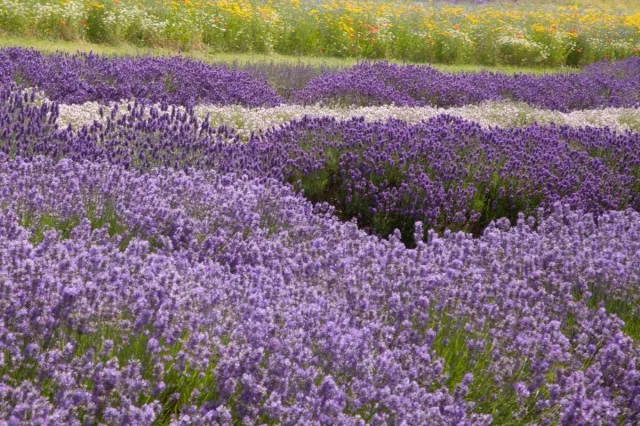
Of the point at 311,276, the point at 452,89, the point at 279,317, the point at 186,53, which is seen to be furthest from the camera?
the point at 186,53

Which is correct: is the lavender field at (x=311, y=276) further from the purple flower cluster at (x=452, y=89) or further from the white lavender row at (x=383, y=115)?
the purple flower cluster at (x=452, y=89)

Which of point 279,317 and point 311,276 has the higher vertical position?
point 279,317

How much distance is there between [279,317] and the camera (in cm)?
291

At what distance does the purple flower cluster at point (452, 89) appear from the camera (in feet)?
33.4

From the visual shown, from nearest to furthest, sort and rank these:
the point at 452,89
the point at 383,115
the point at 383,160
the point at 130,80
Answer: the point at 383,160
the point at 383,115
the point at 130,80
the point at 452,89

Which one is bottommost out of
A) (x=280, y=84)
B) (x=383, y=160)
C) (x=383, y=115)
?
(x=280, y=84)

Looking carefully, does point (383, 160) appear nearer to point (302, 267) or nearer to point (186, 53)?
point (302, 267)

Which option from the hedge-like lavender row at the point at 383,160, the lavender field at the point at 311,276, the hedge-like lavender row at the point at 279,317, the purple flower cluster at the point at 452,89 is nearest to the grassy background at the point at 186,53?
the purple flower cluster at the point at 452,89

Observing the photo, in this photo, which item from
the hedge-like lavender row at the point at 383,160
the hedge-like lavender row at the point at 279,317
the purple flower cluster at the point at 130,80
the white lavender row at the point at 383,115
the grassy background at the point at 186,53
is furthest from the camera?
the grassy background at the point at 186,53

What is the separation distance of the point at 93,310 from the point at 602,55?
18.7 m

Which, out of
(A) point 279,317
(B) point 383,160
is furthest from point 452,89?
(A) point 279,317

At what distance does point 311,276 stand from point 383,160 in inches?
103

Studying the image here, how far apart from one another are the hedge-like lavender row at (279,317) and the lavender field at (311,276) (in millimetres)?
11

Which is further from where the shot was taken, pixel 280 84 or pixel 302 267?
pixel 280 84
